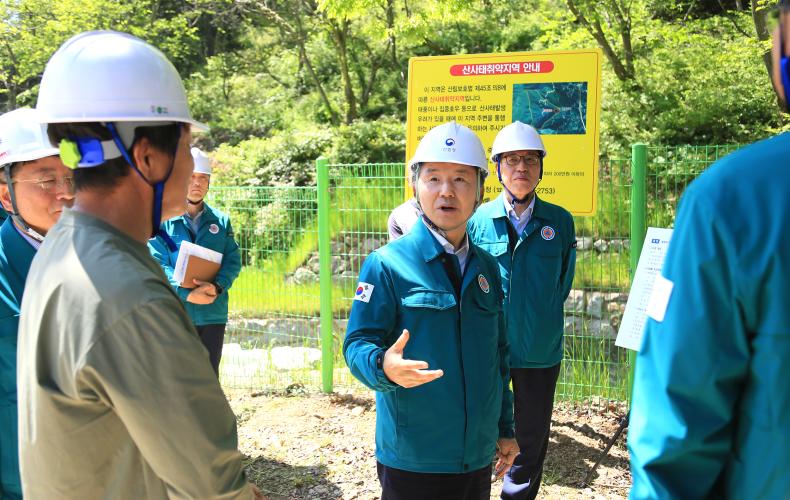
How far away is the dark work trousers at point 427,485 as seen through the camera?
271 centimetres

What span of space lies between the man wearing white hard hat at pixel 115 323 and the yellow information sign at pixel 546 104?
4.25 m

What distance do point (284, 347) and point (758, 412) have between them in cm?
613

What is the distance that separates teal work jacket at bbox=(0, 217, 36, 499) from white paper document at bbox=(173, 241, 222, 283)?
2.08m

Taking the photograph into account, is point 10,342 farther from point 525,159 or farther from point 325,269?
point 325,269

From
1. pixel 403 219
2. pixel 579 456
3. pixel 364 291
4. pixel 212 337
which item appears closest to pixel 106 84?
pixel 364 291

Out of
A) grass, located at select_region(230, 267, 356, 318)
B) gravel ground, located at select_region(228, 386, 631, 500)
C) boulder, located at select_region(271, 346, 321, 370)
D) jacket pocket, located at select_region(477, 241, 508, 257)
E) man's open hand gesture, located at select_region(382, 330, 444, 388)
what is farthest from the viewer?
boulder, located at select_region(271, 346, 321, 370)

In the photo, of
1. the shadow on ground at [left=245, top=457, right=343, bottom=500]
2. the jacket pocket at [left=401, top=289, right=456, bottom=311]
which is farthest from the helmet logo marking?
the shadow on ground at [left=245, top=457, right=343, bottom=500]

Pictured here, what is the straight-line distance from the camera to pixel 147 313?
1.40 metres

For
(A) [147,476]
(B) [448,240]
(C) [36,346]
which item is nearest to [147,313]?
(C) [36,346]

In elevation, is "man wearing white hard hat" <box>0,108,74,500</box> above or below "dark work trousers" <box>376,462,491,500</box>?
above

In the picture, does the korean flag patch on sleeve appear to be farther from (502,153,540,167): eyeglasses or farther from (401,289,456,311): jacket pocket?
(502,153,540,167): eyeglasses

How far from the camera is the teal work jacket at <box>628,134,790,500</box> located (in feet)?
4.17

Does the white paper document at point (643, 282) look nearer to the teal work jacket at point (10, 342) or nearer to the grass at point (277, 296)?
the grass at point (277, 296)

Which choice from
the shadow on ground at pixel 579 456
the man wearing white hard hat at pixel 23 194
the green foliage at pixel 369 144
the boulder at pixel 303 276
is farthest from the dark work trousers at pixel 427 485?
the green foliage at pixel 369 144
